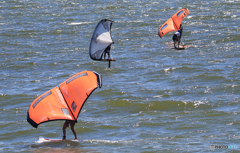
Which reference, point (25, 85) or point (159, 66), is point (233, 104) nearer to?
point (159, 66)

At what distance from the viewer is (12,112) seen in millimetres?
26766

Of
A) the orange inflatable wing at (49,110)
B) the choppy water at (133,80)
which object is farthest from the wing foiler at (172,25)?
the orange inflatable wing at (49,110)

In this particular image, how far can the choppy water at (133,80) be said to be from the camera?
2169 centimetres

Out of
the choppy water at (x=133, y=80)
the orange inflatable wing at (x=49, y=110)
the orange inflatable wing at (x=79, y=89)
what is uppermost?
the orange inflatable wing at (x=79, y=89)

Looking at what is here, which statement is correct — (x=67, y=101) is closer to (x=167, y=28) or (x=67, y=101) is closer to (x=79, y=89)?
(x=79, y=89)

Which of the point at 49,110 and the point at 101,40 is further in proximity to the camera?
the point at 101,40

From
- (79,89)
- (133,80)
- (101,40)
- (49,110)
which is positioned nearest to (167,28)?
(133,80)

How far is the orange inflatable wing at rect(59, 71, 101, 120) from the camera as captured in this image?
17984mm

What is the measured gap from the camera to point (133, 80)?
3225 centimetres

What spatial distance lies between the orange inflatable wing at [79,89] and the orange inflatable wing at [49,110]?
0.26m

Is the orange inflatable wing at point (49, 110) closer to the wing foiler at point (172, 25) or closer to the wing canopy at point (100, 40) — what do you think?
the wing canopy at point (100, 40)

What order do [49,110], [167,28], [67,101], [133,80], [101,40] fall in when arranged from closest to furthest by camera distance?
[49,110], [67,101], [101,40], [133,80], [167,28]

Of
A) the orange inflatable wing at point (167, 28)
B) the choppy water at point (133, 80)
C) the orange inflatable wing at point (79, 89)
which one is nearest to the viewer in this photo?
the orange inflatable wing at point (79, 89)

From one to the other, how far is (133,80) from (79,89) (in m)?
14.2
